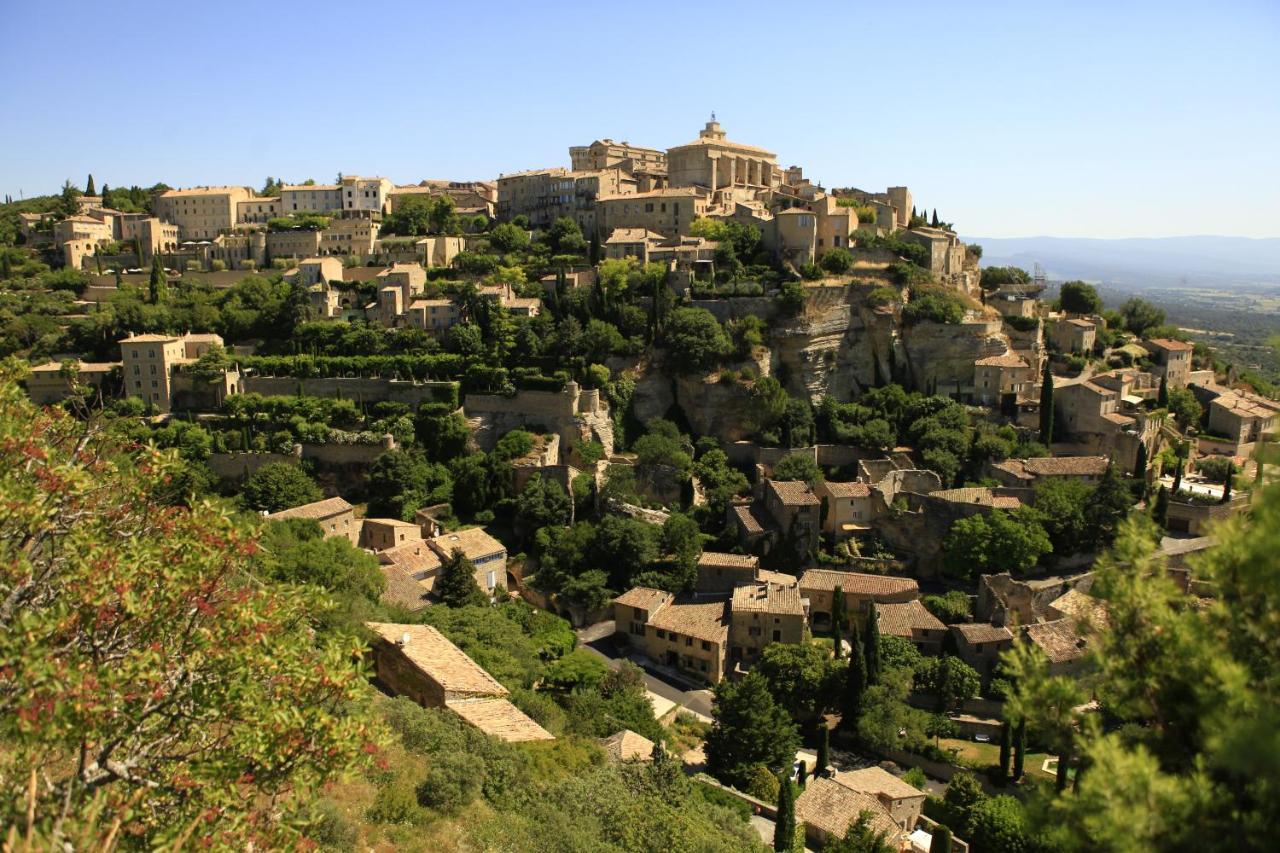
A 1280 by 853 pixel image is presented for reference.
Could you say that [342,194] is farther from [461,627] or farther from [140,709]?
[140,709]

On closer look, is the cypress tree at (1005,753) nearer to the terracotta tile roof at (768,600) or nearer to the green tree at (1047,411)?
the terracotta tile roof at (768,600)

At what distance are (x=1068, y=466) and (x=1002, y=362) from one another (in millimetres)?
8360

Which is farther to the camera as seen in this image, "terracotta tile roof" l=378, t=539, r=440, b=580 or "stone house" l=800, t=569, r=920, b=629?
"terracotta tile roof" l=378, t=539, r=440, b=580

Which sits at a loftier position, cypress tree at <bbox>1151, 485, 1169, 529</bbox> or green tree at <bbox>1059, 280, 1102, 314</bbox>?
green tree at <bbox>1059, 280, 1102, 314</bbox>

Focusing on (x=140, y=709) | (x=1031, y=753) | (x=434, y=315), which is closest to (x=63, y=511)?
(x=140, y=709)

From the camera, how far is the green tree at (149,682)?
7535 millimetres

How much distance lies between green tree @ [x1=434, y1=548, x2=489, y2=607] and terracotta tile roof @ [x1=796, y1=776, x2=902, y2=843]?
1295cm

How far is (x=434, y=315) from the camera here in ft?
158

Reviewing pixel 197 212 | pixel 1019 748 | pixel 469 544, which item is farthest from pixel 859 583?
pixel 197 212

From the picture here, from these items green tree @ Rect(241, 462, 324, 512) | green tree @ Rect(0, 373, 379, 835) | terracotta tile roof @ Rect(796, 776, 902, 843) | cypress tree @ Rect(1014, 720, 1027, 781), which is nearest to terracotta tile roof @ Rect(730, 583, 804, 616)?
terracotta tile roof @ Rect(796, 776, 902, 843)

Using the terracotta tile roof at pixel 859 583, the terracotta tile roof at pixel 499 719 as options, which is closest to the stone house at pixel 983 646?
the terracotta tile roof at pixel 859 583

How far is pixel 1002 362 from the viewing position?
4300cm

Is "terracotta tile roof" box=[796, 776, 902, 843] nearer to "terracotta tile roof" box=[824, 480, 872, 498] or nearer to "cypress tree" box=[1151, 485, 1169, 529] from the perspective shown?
"terracotta tile roof" box=[824, 480, 872, 498]

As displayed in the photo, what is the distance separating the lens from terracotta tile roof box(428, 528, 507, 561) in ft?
112
